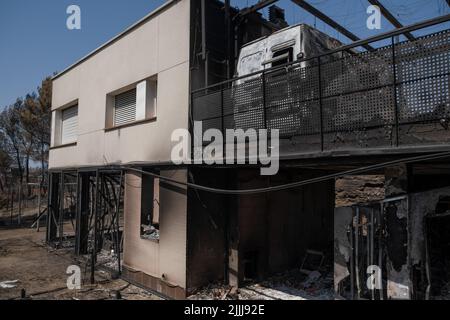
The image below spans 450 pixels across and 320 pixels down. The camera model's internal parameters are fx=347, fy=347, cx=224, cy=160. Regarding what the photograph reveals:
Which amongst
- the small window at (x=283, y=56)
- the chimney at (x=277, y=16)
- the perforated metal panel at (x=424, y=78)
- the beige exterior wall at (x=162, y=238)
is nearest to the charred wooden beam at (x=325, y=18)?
the chimney at (x=277, y=16)

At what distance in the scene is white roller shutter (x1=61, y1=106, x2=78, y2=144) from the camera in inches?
544

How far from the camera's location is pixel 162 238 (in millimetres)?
8398

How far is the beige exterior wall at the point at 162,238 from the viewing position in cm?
784

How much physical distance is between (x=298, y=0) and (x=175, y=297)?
799 cm

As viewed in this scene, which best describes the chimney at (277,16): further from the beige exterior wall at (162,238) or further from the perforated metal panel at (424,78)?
the perforated metal panel at (424,78)

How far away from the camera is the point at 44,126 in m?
29.6

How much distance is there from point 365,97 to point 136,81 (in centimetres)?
676

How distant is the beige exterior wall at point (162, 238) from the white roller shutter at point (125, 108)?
6.14 ft

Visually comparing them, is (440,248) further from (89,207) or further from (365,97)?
(89,207)

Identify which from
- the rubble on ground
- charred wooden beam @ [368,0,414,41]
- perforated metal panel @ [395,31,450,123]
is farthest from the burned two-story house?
charred wooden beam @ [368,0,414,41]

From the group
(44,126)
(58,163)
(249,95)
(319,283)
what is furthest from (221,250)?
(44,126)

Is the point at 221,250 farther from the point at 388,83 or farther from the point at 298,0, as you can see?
the point at 298,0

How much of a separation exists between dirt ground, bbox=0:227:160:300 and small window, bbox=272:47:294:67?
234 inches

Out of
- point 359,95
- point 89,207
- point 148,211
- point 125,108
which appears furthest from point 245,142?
point 89,207
